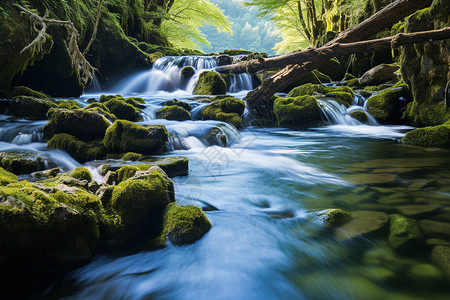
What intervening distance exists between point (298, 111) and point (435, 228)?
23.2 feet

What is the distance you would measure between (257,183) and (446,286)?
2635mm

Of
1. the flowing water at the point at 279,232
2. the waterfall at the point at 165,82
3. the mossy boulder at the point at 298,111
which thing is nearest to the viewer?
the flowing water at the point at 279,232

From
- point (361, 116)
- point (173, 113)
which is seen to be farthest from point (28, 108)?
point (361, 116)

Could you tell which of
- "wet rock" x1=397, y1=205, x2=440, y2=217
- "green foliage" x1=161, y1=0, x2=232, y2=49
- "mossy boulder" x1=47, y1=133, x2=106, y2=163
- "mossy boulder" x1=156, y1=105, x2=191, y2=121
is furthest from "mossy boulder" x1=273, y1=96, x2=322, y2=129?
"green foliage" x1=161, y1=0, x2=232, y2=49

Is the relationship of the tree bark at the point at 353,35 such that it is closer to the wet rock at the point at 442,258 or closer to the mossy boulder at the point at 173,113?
the mossy boulder at the point at 173,113

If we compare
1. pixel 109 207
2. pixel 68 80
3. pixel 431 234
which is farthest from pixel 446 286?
pixel 68 80

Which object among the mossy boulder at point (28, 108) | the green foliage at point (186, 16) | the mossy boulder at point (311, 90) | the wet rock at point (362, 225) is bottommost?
the wet rock at point (362, 225)

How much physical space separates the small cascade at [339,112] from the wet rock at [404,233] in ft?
24.5

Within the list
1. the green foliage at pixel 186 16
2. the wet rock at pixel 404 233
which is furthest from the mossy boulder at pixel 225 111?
the green foliage at pixel 186 16

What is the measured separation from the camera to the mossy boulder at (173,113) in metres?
8.22

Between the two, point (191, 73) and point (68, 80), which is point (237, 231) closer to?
point (68, 80)

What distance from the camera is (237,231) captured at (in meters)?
2.66

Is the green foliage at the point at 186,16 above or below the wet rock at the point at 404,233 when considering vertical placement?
above

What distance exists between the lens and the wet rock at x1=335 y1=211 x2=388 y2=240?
7.99 feet
